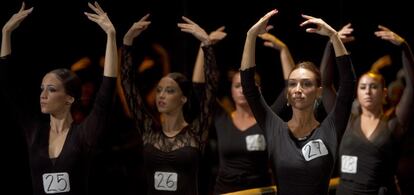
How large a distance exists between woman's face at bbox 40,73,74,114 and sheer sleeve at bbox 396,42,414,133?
6.70ft

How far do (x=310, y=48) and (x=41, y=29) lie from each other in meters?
2.45

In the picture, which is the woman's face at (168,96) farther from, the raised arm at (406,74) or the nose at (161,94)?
the raised arm at (406,74)

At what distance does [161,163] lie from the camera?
3.49 metres

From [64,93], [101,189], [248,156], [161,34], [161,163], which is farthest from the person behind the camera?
[161,34]

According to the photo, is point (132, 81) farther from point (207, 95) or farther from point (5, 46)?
point (5, 46)

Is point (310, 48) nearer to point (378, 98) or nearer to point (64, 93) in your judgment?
point (378, 98)

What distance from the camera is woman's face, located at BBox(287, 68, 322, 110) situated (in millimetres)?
3035

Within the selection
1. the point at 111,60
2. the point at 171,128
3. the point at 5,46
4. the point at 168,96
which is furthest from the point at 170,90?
the point at 5,46

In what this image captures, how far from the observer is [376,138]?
3.86 m

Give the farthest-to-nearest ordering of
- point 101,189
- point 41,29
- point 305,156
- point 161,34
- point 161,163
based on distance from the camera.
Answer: point 161,34 → point 101,189 → point 41,29 → point 161,163 → point 305,156

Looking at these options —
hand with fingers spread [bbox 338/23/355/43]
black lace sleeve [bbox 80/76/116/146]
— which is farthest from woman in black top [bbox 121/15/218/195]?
hand with fingers spread [bbox 338/23/355/43]

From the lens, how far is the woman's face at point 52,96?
3.16m

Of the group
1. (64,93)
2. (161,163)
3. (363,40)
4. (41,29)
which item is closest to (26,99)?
(64,93)

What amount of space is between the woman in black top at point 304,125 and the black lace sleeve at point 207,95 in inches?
19.4
